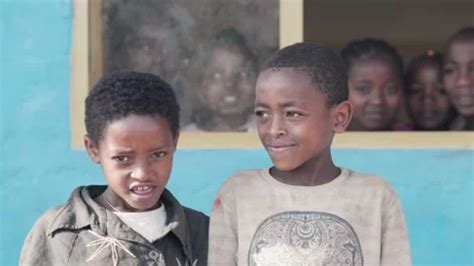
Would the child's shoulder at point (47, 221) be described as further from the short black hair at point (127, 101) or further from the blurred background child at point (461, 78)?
the blurred background child at point (461, 78)

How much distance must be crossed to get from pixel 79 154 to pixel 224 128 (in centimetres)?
56

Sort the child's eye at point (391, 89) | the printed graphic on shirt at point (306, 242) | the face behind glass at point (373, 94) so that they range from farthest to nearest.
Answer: the child's eye at point (391, 89) → the face behind glass at point (373, 94) → the printed graphic on shirt at point (306, 242)

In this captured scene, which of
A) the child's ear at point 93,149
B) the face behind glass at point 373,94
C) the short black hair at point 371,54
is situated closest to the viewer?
the child's ear at point 93,149

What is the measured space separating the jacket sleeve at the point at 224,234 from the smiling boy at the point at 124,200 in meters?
0.09

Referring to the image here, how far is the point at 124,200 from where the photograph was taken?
2191 mm

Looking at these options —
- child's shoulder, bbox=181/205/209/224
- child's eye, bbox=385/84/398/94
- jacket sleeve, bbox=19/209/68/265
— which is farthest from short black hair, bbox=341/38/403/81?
jacket sleeve, bbox=19/209/68/265

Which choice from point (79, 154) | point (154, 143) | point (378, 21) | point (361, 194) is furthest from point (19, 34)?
point (378, 21)

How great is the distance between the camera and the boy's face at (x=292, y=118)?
2133 mm

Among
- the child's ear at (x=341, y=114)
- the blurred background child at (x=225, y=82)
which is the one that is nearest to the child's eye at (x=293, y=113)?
the child's ear at (x=341, y=114)

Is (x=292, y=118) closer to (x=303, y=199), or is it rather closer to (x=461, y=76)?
(x=303, y=199)

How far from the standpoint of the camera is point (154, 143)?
6.99 feet

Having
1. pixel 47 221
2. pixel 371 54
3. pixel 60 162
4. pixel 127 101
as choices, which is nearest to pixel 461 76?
pixel 371 54

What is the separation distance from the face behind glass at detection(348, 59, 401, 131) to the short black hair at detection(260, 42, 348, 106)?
164cm

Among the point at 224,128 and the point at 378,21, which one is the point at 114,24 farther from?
the point at 378,21
